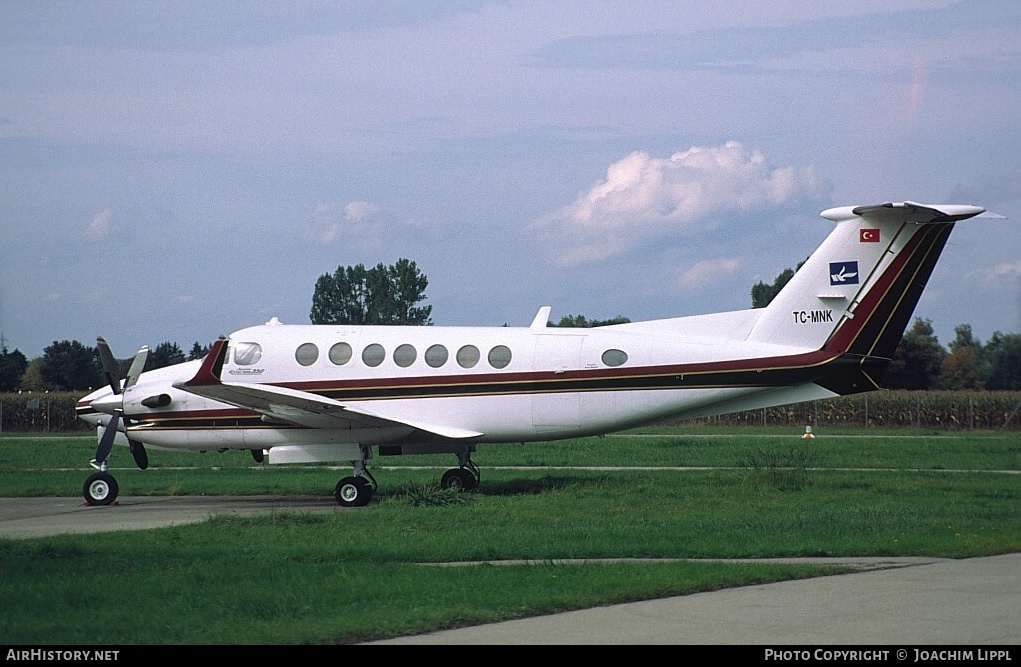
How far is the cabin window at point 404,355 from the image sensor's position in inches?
853

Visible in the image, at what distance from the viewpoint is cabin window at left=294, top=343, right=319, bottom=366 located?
21.9m

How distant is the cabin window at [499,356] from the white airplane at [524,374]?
31 mm

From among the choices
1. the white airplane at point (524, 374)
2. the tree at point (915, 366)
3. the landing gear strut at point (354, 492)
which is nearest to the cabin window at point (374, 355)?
the white airplane at point (524, 374)

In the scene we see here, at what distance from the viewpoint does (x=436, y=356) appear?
70.8 feet

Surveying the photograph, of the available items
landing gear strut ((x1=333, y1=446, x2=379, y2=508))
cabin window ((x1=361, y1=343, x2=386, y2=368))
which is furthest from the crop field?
cabin window ((x1=361, y1=343, x2=386, y2=368))

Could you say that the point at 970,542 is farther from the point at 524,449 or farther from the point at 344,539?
the point at 524,449

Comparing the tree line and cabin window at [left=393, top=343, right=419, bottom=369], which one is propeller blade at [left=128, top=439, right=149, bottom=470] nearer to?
cabin window at [left=393, top=343, right=419, bottom=369]

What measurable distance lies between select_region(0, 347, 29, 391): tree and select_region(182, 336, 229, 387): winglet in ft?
132

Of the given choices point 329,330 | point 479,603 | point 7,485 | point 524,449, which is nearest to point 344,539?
point 479,603

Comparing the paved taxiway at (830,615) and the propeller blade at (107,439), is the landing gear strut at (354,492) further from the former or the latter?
the paved taxiway at (830,615)

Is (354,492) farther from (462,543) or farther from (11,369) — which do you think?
(11,369)
